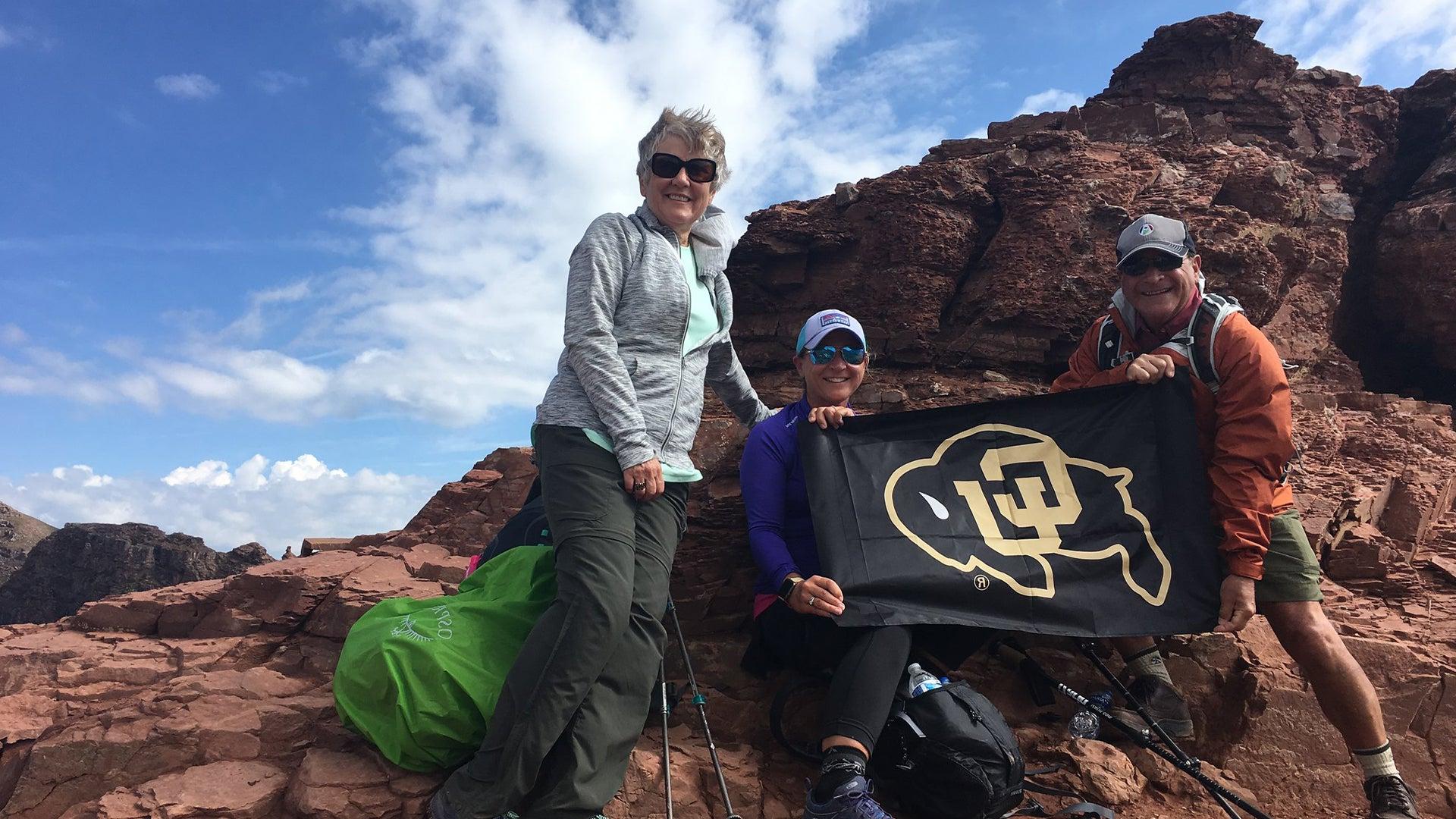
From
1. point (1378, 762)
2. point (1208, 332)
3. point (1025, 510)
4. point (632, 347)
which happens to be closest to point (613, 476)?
point (632, 347)

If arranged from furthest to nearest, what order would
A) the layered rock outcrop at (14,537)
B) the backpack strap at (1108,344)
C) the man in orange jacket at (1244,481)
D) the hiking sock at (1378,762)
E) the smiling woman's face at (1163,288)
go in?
the layered rock outcrop at (14,537), the backpack strap at (1108,344), the smiling woman's face at (1163,288), the man in orange jacket at (1244,481), the hiking sock at (1378,762)

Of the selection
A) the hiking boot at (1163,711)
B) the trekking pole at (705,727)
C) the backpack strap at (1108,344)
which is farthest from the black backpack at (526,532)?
the backpack strap at (1108,344)

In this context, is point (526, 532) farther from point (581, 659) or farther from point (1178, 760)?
point (1178, 760)

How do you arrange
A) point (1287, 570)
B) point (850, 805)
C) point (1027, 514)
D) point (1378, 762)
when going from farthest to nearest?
point (1027, 514) < point (1287, 570) < point (1378, 762) < point (850, 805)

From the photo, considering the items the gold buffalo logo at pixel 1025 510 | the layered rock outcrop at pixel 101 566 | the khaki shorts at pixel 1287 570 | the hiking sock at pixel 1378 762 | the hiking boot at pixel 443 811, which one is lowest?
the hiking sock at pixel 1378 762

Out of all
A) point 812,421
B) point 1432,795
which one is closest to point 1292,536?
point 1432,795

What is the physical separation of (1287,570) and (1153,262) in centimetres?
189

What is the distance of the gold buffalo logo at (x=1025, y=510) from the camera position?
4.52m

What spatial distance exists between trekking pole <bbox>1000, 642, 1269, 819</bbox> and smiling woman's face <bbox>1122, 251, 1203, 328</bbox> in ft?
7.46

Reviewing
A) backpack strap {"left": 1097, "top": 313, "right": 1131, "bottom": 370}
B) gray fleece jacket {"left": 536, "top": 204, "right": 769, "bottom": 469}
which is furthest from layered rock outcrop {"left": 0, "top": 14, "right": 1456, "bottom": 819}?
gray fleece jacket {"left": 536, "top": 204, "right": 769, "bottom": 469}

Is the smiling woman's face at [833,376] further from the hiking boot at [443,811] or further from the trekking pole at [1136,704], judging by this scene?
the hiking boot at [443,811]

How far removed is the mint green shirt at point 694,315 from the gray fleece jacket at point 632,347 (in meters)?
0.03

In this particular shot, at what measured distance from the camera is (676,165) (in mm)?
4418

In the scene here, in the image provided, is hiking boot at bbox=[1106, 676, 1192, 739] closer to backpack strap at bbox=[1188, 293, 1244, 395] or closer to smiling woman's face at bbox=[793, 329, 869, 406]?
backpack strap at bbox=[1188, 293, 1244, 395]
